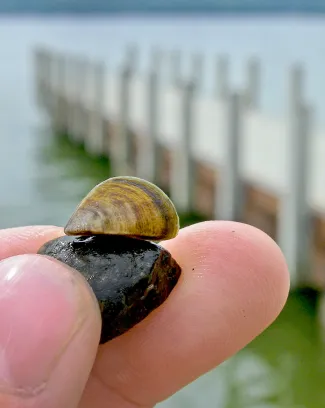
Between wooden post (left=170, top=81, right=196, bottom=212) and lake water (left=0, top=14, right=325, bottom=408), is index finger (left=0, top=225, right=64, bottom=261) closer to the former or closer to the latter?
lake water (left=0, top=14, right=325, bottom=408)

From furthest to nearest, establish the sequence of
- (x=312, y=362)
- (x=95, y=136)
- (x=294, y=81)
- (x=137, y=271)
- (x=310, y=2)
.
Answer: (x=310, y=2) < (x=95, y=136) < (x=294, y=81) < (x=312, y=362) < (x=137, y=271)

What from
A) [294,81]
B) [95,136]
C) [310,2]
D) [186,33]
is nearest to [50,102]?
[95,136]

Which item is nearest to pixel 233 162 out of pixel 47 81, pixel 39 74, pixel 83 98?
pixel 83 98

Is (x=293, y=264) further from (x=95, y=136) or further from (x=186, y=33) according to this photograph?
(x=186, y=33)

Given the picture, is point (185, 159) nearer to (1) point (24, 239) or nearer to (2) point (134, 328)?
(1) point (24, 239)

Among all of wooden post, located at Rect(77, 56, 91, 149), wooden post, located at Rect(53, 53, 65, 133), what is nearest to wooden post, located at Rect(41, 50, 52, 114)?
wooden post, located at Rect(53, 53, 65, 133)
